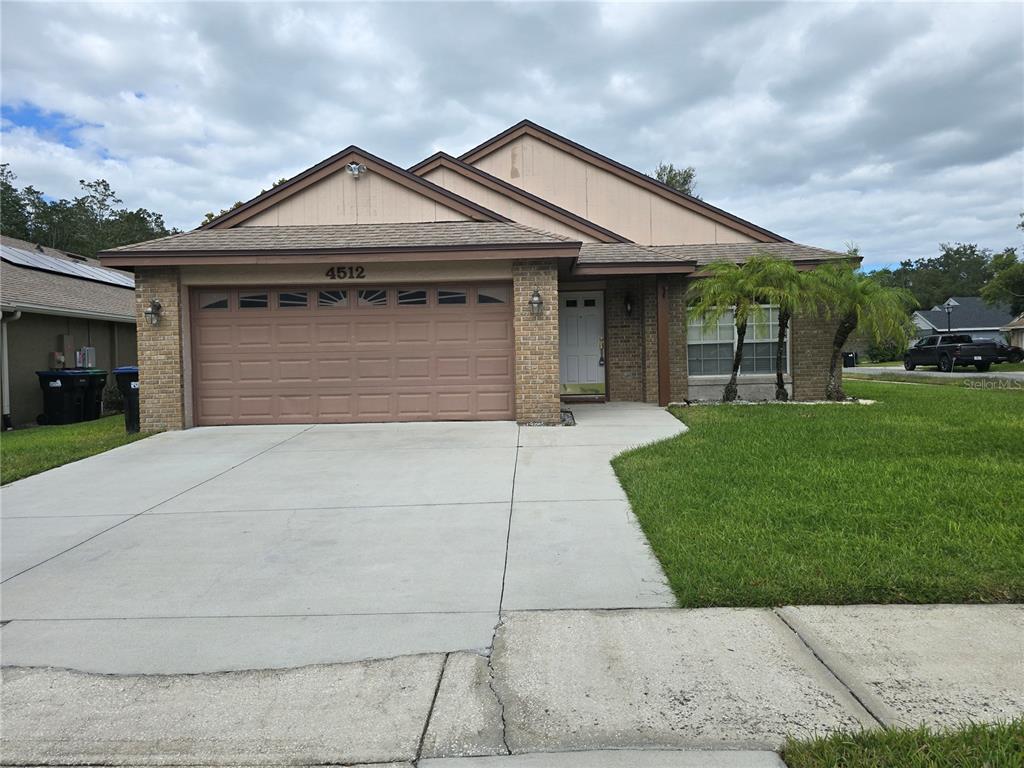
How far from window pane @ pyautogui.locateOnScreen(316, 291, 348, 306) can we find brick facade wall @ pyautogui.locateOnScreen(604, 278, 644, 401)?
18.1 ft

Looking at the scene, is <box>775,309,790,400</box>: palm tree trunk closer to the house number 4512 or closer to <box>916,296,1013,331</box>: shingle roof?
the house number 4512

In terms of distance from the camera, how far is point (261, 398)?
40.5 feet

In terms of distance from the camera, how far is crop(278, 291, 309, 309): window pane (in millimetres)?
12273

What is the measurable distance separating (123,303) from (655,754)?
2082 cm

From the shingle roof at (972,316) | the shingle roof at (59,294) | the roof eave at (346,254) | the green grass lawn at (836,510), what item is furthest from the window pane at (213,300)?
the shingle roof at (972,316)

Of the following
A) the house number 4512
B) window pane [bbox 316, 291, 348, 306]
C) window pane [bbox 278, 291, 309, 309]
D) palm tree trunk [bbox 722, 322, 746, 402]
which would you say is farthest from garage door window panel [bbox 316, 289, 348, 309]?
palm tree trunk [bbox 722, 322, 746, 402]

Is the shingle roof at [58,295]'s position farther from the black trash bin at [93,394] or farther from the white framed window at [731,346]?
the white framed window at [731,346]

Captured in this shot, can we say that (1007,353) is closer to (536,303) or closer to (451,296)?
(536,303)

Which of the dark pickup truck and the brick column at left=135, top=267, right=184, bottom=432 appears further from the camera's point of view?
the dark pickup truck

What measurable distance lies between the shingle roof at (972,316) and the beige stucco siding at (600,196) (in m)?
48.8

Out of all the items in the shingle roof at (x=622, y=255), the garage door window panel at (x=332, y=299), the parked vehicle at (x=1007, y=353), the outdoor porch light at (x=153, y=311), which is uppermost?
the shingle roof at (x=622, y=255)

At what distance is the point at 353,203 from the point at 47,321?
28.7ft

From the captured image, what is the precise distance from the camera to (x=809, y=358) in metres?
14.9

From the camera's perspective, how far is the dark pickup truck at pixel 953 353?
3078cm
